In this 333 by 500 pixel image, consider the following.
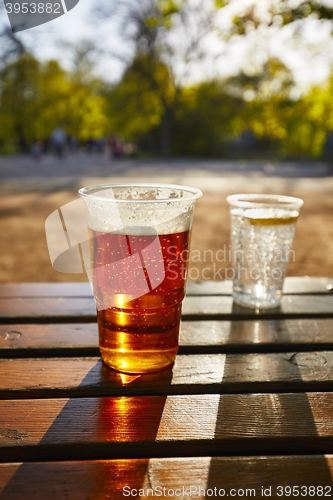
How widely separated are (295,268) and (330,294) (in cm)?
304

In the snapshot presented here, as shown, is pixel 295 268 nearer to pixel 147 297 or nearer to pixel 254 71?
pixel 147 297

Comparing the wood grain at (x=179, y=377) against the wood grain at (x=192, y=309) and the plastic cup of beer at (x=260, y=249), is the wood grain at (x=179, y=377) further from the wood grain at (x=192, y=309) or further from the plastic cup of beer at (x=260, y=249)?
the plastic cup of beer at (x=260, y=249)

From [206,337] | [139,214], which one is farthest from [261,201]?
[139,214]

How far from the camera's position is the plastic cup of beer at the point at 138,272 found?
3.15 feet

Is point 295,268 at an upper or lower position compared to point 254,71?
lower

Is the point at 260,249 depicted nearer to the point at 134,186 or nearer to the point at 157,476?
the point at 134,186

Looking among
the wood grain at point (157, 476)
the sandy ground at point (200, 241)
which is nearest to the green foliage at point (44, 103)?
the sandy ground at point (200, 241)

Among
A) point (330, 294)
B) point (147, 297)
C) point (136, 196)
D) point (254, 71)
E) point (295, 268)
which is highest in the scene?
point (254, 71)

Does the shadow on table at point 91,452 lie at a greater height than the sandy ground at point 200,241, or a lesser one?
greater

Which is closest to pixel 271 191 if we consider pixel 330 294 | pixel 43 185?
pixel 43 185

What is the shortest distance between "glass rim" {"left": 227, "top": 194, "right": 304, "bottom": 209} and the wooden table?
1.16 ft

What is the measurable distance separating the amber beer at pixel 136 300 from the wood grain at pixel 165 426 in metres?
0.12

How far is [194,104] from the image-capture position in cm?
2252

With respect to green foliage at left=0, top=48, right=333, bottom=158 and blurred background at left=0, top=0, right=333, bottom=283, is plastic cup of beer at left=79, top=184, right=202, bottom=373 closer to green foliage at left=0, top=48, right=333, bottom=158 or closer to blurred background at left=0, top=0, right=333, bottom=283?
blurred background at left=0, top=0, right=333, bottom=283
